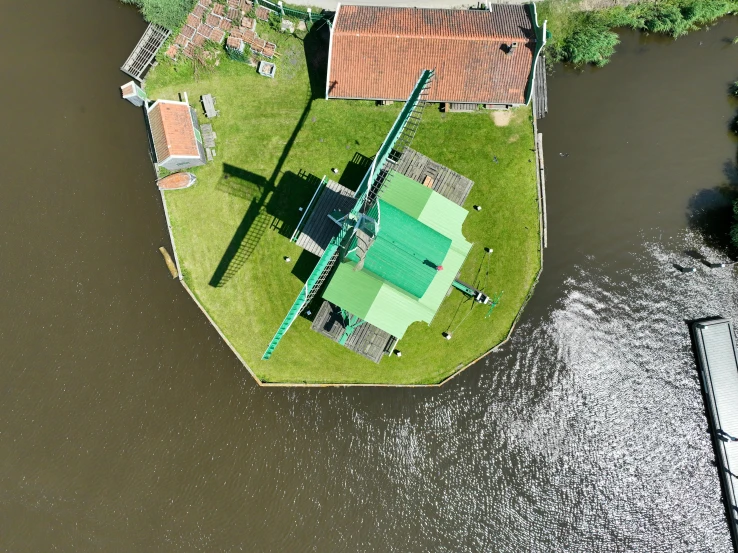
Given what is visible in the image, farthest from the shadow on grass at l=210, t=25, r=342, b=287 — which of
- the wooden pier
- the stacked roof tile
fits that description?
the wooden pier

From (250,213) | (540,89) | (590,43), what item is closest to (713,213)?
(590,43)

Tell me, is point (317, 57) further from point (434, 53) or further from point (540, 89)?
point (540, 89)

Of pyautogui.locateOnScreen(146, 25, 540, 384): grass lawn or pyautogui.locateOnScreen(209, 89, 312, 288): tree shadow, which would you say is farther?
pyautogui.locateOnScreen(209, 89, 312, 288): tree shadow

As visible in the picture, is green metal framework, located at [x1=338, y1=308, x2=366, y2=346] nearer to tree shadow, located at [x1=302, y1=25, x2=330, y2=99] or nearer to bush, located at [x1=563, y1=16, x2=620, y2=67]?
tree shadow, located at [x1=302, y1=25, x2=330, y2=99]

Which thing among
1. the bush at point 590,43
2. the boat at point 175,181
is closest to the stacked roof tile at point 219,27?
the boat at point 175,181

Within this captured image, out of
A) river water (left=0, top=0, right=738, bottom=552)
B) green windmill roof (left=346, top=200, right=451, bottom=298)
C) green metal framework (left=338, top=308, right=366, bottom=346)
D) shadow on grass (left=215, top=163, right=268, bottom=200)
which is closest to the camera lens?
green windmill roof (left=346, top=200, right=451, bottom=298)

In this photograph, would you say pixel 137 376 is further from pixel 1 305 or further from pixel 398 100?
pixel 398 100

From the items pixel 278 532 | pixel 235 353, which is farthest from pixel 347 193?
pixel 278 532

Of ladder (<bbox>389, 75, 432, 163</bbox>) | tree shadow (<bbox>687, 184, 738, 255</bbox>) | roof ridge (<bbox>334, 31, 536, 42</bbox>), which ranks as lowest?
ladder (<bbox>389, 75, 432, 163</bbox>)

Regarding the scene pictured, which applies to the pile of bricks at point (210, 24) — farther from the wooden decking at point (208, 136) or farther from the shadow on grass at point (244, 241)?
the shadow on grass at point (244, 241)
